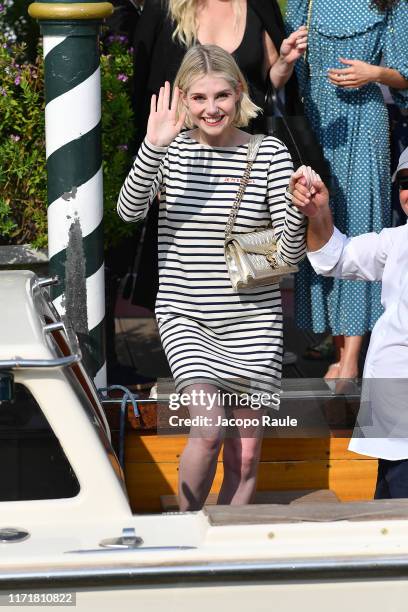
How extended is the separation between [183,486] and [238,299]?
28.0 inches

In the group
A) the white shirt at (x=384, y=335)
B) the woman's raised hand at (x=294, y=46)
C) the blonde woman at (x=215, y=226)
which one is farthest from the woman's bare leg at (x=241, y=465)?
the woman's raised hand at (x=294, y=46)

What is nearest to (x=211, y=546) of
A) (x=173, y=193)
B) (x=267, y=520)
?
(x=267, y=520)

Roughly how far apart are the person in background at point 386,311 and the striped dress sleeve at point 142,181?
57cm

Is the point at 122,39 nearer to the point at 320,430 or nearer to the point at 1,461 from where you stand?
the point at 320,430

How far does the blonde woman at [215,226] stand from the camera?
4.18 metres

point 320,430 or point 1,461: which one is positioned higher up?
point 1,461

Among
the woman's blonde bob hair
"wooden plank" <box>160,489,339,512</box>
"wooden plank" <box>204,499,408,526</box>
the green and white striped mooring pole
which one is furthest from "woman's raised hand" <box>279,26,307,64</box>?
"wooden plank" <box>204,499,408,526</box>

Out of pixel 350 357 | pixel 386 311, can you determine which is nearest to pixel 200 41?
pixel 350 357

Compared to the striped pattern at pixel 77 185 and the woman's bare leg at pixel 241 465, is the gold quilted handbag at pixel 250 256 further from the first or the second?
the striped pattern at pixel 77 185

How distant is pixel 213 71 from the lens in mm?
4238

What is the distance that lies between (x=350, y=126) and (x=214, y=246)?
1.34m

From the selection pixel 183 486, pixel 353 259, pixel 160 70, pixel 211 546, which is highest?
pixel 160 70

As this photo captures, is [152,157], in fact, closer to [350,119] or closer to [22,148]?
[22,148]

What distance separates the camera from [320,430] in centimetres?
440
